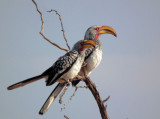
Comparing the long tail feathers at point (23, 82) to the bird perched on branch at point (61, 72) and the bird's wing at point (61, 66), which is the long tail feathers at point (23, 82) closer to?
the bird perched on branch at point (61, 72)

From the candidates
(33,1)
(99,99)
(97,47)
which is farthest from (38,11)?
(99,99)

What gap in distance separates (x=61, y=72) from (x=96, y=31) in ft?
5.61

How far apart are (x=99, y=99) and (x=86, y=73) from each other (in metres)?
0.76

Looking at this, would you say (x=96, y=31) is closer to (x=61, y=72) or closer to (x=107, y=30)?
(x=107, y=30)

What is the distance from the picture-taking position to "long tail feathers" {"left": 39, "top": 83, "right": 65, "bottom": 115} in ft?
18.6

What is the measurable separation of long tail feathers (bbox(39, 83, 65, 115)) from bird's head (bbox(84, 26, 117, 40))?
4.81 ft

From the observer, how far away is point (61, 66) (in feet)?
18.4

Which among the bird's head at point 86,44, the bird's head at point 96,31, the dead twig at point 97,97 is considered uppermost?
the bird's head at point 96,31

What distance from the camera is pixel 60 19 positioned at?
21.4ft

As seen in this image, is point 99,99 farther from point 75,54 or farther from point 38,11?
point 38,11

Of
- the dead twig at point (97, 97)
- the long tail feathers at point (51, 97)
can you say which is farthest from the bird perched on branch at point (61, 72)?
the dead twig at point (97, 97)

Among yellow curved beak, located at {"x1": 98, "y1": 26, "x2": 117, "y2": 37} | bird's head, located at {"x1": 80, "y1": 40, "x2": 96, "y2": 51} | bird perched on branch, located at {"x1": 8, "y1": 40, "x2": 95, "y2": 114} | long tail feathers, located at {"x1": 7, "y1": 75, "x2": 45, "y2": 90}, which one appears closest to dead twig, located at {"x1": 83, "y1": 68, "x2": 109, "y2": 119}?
bird perched on branch, located at {"x1": 8, "y1": 40, "x2": 95, "y2": 114}

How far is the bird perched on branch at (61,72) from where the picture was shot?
18.0 feet

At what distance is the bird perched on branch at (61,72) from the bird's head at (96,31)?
0.80 metres
